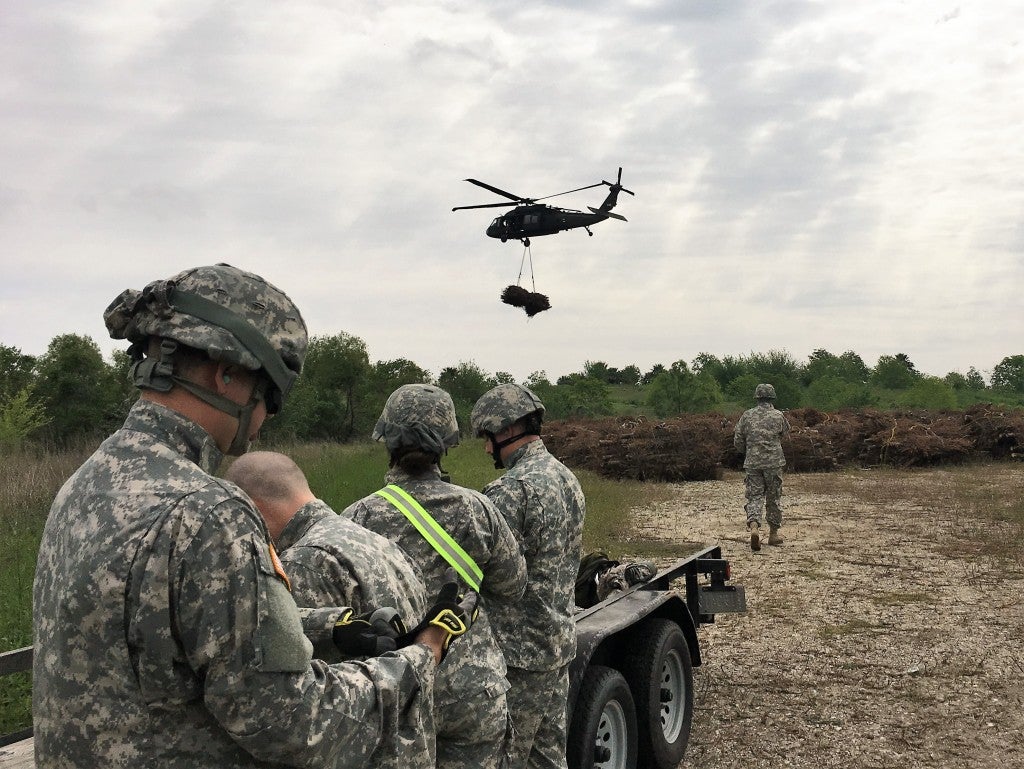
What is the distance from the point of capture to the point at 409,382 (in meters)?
20.2

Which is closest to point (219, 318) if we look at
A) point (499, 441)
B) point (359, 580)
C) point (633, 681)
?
point (359, 580)

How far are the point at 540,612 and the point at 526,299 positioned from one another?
10171 millimetres

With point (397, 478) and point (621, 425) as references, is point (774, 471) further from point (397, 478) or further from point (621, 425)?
point (621, 425)

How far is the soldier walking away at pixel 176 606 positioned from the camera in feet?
5.58

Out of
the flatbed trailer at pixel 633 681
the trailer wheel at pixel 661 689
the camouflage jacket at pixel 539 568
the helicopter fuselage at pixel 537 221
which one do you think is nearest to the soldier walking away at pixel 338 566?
the camouflage jacket at pixel 539 568

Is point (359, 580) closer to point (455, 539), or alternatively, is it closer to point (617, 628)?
point (455, 539)

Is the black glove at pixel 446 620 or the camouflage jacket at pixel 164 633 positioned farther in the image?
the black glove at pixel 446 620

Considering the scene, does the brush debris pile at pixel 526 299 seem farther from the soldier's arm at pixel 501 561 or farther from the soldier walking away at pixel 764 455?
the soldier's arm at pixel 501 561

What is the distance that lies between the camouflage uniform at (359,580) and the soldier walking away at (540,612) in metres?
1.42

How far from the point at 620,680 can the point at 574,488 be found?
1169mm

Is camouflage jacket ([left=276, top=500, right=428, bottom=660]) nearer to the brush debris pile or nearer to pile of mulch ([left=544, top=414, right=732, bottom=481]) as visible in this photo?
the brush debris pile

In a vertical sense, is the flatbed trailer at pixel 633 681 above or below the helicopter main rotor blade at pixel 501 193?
below

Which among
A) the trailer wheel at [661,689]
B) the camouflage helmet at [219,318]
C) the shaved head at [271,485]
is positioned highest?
the camouflage helmet at [219,318]

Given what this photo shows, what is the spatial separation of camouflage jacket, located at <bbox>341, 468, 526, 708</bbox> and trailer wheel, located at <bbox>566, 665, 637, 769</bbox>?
1.37m
